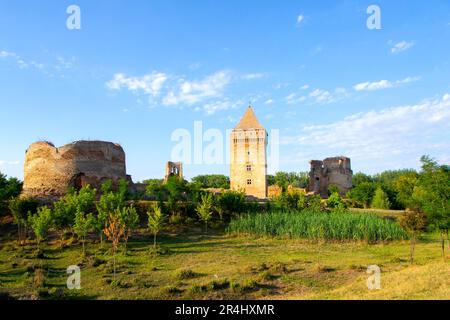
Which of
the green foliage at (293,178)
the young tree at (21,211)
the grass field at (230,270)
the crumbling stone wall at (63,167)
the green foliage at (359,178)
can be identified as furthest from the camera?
the green foliage at (293,178)

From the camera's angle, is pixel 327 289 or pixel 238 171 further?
pixel 238 171

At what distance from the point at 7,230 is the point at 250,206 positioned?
62.7ft

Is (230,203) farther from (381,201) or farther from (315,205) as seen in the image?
(381,201)

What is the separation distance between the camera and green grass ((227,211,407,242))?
885 inches

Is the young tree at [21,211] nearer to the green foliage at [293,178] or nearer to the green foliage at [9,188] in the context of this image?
the green foliage at [9,188]

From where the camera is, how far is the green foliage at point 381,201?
40.9m

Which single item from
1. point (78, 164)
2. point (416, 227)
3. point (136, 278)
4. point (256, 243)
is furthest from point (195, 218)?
point (416, 227)

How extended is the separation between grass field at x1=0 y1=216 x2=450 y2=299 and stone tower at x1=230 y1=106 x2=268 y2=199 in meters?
21.6

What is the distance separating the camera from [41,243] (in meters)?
21.5

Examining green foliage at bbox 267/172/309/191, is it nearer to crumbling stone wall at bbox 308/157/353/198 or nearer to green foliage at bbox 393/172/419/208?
crumbling stone wall at bbox 308/157/353/198

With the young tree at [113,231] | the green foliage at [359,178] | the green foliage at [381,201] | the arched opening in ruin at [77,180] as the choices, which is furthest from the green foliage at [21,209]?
the green foliage at [359,178]

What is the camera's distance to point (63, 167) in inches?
1139

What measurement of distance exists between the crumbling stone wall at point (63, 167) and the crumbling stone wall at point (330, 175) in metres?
33.3
